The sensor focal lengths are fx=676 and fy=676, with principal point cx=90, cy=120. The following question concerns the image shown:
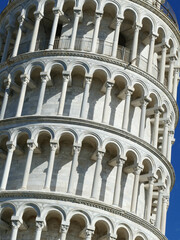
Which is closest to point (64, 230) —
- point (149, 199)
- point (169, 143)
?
point (149, 199)

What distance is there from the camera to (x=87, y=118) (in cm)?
2972

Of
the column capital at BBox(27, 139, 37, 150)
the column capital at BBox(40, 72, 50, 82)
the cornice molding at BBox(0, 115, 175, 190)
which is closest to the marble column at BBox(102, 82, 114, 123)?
the cornice molding at BBox(0, 115, 175, 190)

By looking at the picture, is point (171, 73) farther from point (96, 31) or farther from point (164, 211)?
point (164, 211)

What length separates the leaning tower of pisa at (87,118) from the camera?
27469 millimetres

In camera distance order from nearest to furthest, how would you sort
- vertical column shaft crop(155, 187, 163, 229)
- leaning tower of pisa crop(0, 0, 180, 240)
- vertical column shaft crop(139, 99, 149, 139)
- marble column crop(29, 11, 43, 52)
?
leaning tower of pisa crop(0, 0, 180, 240) < vertical column shaft crop(155, 187, 163, 229) < vertical column shaft crop(139, 99, 149, 139) < marble column crop(29, 11, 43, 52)

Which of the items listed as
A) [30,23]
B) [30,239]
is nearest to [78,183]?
[30,239]

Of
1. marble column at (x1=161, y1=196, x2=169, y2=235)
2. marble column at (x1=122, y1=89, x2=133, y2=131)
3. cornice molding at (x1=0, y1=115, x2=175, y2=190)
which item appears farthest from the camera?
marble column at (x1=161, y1=196, x2=169, y2=235)

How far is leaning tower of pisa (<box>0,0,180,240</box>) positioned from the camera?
27.5m

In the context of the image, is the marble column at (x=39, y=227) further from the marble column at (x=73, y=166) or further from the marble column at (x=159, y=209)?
the marble column at (x=159, y=209)

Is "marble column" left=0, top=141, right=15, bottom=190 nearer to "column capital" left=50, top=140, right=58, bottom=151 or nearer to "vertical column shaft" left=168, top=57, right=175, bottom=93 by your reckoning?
"column capital" left=50, top=140, right=58, bottom=151

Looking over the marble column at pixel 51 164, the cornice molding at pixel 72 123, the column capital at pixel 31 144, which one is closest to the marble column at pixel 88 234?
the marble column at pixel 51 164

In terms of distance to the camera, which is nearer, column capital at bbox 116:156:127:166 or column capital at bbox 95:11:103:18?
column capital at bbox 116:156:127:166

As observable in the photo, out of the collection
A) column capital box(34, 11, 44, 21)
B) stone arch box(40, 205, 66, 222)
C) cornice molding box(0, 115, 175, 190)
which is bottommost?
stone arch box(40, 205, 66, 222)

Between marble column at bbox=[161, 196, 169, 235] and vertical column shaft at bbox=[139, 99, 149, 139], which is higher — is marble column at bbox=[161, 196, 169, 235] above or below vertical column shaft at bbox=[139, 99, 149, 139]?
below
